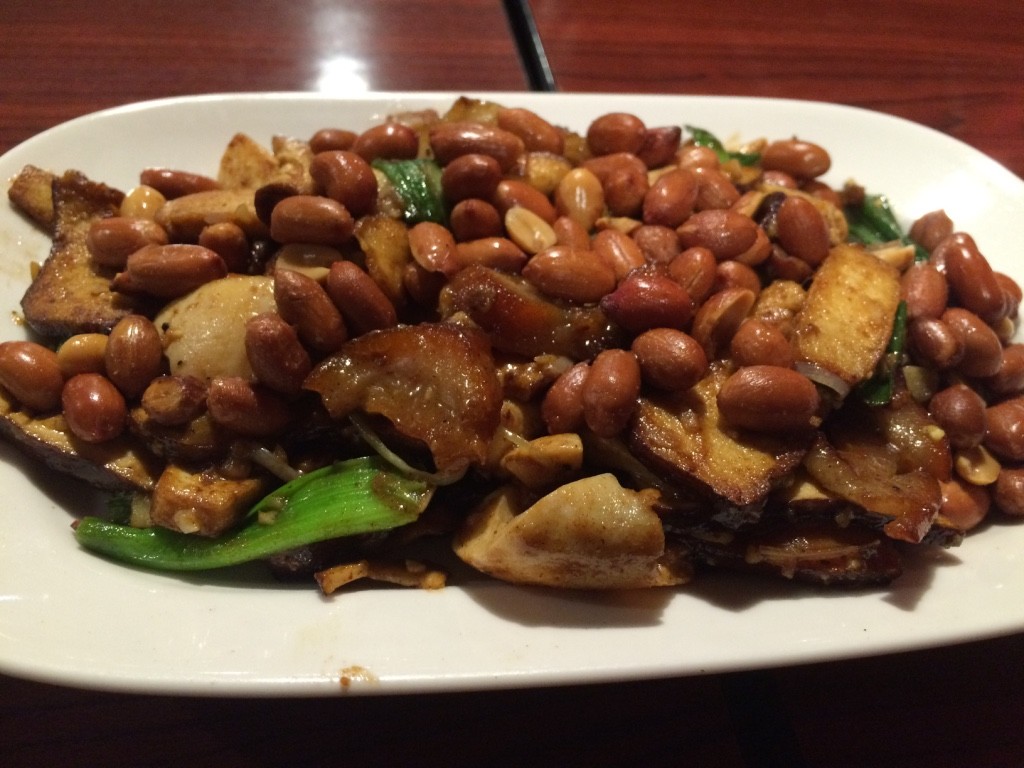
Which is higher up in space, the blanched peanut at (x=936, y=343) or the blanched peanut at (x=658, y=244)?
the blanched peanut at (x=658, y=244)

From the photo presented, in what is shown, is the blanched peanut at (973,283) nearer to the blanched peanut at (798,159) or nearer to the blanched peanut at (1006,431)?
the blanched peanut at (1006,431)

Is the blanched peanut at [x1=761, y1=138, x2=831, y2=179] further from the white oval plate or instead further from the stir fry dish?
the white oval plate

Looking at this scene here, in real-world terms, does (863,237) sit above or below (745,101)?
below

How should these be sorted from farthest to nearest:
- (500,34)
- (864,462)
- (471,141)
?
(500,34) < (471,141) < (864,462)

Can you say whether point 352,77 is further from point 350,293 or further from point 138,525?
point 138,525

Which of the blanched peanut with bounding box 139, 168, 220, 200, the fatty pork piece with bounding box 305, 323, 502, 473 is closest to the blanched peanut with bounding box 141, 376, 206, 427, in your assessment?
the fatty pork piece with bounding box 305, 323, 502, 473

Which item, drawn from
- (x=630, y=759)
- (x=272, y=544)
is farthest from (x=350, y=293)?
(x=630, y=759)

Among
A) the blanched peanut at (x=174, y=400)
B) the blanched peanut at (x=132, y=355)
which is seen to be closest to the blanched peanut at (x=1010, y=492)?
the blanched peanut at (x=174, y=400)
